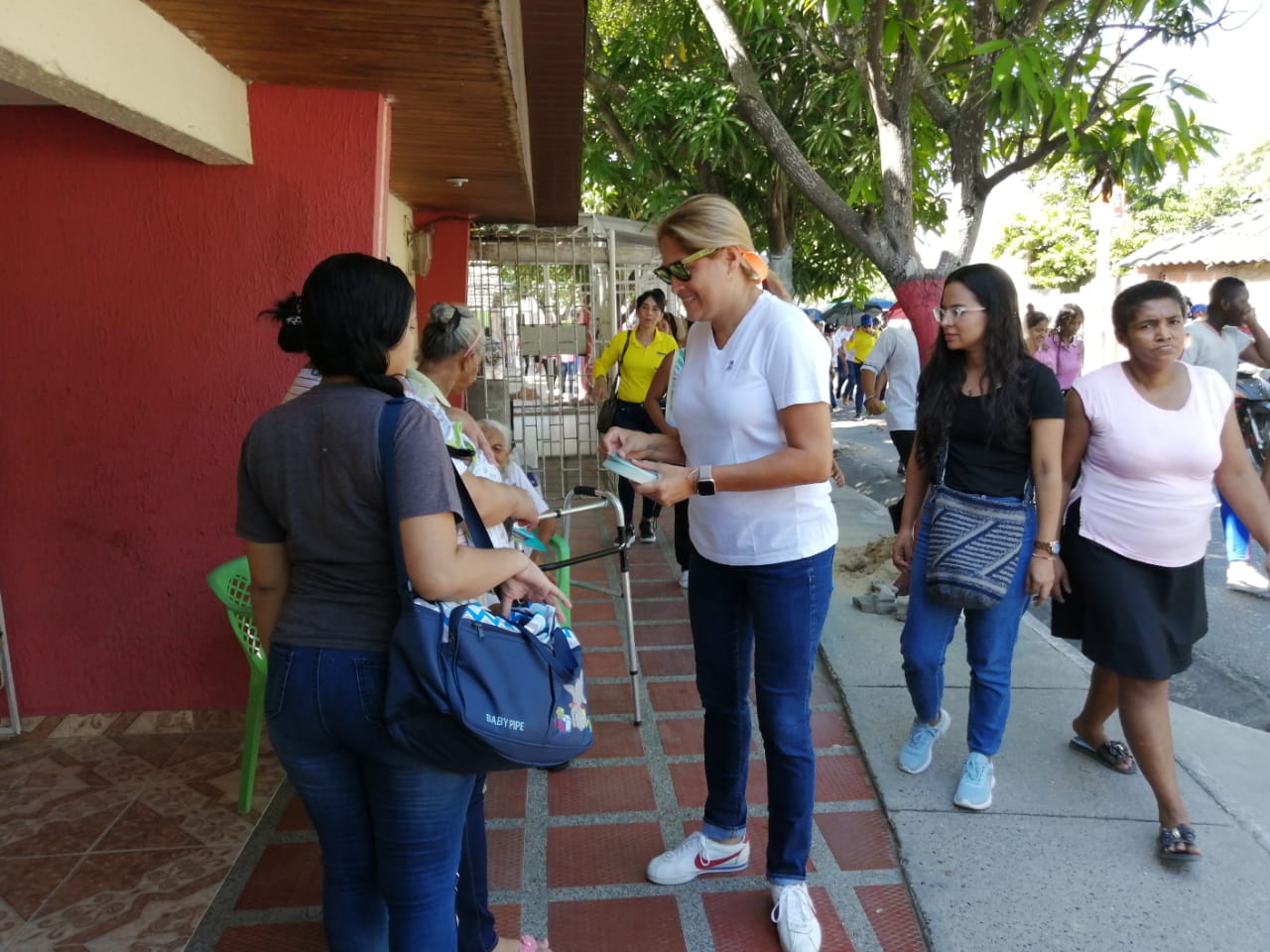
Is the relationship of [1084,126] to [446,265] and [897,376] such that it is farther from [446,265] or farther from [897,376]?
[446,265]

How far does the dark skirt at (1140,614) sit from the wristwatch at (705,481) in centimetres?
144

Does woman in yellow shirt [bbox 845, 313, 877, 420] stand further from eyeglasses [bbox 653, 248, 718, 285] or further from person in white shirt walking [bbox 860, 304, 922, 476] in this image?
eyeglasses [bbox 653, 248, 718, 285]

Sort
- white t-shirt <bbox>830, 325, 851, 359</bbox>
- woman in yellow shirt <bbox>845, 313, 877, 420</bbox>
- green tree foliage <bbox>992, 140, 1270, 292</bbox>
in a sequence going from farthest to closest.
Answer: green tree foliage <bbox>992, 140, 1270, 292</bbox>
white t-shirt <bbox>830, 325, 851, 359</bbox>
woman in yellow shirt <bbox>845, 313, 877, 420</bbox>

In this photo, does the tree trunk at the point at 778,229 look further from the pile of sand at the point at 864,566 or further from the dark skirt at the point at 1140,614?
the dark skirt at the point at 1140,614

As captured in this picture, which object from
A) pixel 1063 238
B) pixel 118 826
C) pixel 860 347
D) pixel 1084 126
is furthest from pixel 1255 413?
pixel 1063 238

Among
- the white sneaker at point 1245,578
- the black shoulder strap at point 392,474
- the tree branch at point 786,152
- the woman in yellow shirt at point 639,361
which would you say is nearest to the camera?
the black shoulder strap at point 392,474

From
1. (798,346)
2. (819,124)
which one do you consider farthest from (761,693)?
(819,124)

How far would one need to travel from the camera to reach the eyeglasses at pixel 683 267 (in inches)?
84.7

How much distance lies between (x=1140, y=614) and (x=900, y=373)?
10.6 feet

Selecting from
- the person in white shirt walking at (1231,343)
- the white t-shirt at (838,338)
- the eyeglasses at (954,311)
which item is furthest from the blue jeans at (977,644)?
the white t-shirt at (838,338)

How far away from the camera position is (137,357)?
3322 mm

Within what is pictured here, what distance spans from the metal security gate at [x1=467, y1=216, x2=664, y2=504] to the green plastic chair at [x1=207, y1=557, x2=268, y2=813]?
17.0 feet

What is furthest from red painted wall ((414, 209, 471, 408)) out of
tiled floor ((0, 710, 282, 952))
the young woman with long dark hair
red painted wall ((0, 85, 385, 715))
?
the young woman with long dark hair

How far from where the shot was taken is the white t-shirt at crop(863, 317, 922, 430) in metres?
5.69
